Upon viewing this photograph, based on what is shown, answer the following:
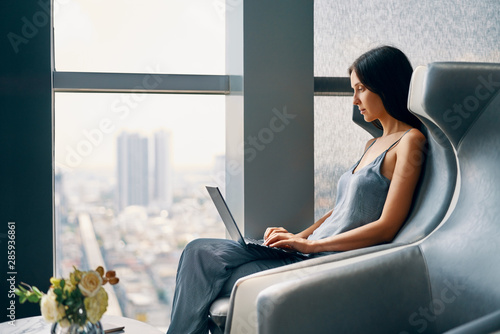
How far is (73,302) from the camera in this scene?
1.00 metres

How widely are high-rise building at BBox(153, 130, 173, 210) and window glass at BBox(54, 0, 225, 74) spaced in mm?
361

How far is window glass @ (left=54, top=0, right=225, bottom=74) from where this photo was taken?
2385mm

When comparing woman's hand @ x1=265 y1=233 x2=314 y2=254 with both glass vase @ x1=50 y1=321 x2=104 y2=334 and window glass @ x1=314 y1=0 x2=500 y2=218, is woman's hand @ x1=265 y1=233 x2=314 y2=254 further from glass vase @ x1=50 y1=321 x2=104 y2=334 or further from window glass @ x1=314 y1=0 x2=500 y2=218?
window glass @ x1=314 y1=0 x2=500 y2=218

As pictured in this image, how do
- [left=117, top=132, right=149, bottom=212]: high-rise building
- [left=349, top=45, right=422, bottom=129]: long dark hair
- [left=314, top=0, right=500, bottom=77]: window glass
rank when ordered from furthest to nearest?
[left=117, top=132, right=149, bottom=212]: high-rise building → [left=314, top=0, right=500, bottom=77]: window glass → [left=349, top=45, right=422, bottom=129]: long dark hair

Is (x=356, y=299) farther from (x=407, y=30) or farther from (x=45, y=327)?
(x=407, y=30)

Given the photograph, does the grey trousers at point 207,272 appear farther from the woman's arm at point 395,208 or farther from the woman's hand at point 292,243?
the woman's arm at point 395,208

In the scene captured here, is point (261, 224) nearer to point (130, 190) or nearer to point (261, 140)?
point (261, 140)

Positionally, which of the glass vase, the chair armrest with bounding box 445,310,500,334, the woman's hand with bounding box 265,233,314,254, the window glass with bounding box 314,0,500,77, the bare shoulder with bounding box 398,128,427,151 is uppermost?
the window glass with bounding box 314,0,500,77

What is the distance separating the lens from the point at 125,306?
2484 mm

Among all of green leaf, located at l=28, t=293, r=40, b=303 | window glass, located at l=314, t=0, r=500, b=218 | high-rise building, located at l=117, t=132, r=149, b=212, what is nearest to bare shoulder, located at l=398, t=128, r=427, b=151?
window glass, located at l=314, t=0, r=500, b=218

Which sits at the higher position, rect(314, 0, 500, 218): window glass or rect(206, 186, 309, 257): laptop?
rect(314, 0, 500, 218): window glass

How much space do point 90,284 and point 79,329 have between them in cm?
10

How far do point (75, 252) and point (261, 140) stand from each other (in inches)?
44.4

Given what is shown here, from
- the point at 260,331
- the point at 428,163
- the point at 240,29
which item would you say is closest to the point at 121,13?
the point at 240,29
